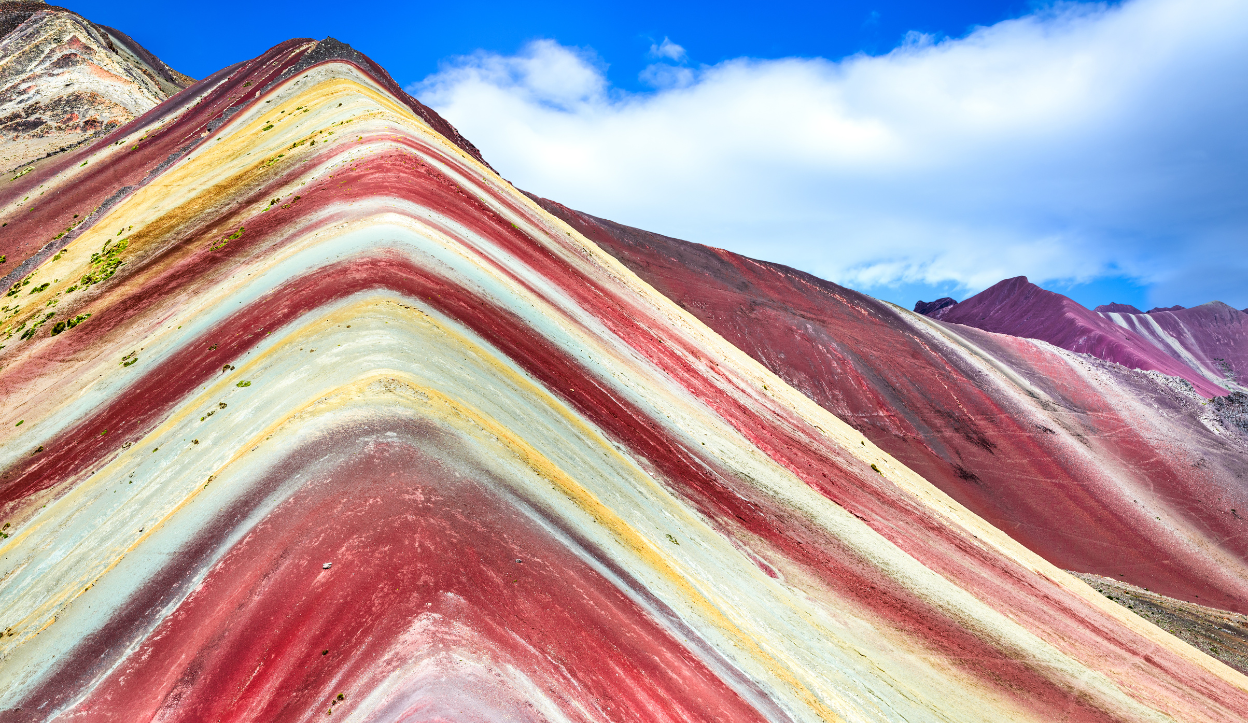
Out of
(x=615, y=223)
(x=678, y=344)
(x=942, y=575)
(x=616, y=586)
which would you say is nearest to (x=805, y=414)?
(x=678, y=344)

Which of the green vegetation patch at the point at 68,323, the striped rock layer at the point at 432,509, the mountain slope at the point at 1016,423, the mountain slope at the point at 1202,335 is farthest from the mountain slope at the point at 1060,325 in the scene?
the green vegetation patch at the point at 68,323

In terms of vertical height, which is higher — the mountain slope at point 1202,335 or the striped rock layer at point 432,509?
the mountain slope at point 1202,335

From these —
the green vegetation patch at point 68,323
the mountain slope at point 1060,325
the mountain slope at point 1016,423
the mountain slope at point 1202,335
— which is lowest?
the green vegetation patch at point 68,323

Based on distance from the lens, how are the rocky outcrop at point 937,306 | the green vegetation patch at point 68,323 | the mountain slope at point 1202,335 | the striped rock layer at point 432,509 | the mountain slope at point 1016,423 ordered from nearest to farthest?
the striped rock layer at point 432,509, the green vegetation patch at point 68,323, the mountain slope at point 1016,423, the mountain slope at point 1202,335, the rocky outcrop at point 937,306

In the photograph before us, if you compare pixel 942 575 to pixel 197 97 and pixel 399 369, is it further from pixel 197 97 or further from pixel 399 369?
pixel 197 97

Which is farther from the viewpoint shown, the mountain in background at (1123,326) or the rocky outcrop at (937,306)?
the rocky outcrop at (937,306)

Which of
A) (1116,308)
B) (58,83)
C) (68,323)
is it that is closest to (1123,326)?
(1116,308)

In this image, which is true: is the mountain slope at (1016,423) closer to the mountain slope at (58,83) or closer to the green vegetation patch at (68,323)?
the green vegetation patch at (68,323)

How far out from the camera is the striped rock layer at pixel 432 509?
319 inches

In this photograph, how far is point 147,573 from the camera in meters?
9.60

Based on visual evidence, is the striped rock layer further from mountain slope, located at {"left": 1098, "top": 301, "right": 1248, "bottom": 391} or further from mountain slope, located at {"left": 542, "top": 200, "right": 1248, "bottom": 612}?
mountain slope, located at {"left": 1098, "top": 301, "right": 1248, "bottom": 391}

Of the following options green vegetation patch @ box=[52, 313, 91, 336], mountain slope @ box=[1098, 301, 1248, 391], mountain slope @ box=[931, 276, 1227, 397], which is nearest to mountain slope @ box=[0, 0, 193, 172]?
green vegetation patch @ box=[52, 313, 91, 336]

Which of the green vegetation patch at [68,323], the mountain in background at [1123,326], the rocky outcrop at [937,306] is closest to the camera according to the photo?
the green vegetation patch at [68,323]

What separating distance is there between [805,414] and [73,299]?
2428 centimetres
